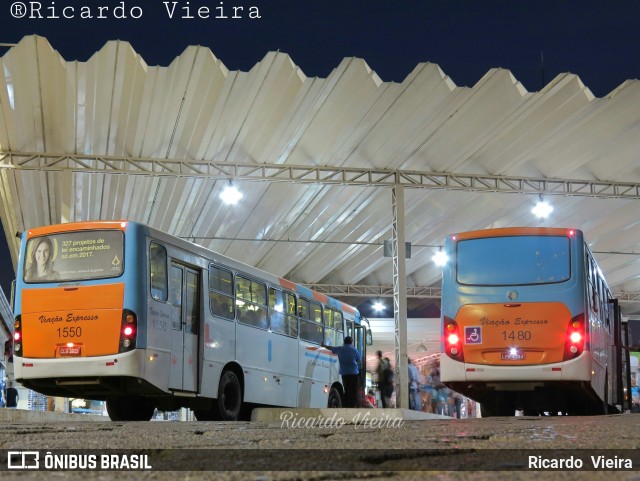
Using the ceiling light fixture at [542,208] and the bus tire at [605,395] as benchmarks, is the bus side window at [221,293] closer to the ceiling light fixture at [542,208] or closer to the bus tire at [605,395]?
the bus tire at [605,395]

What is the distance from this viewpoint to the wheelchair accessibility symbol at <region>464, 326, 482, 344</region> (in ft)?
40.8

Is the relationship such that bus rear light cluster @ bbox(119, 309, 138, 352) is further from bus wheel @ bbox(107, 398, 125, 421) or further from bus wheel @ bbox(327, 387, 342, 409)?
bus wheel @ bbox(327, 387, 342, 409)

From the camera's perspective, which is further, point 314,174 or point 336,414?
point 314,174

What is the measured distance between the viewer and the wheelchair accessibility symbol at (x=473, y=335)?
40.8 feet

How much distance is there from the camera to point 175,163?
2050cm

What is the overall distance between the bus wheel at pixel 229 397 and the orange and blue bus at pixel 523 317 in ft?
10.5

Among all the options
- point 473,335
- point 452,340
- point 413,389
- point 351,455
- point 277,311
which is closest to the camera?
point 351,455

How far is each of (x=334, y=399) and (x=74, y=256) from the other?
24.9 feet

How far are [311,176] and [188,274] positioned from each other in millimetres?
9023

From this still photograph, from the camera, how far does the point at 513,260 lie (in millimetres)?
12719

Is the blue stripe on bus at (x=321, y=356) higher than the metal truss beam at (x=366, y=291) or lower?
lower

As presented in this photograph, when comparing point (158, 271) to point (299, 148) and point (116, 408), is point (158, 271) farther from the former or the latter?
point (299, 148)

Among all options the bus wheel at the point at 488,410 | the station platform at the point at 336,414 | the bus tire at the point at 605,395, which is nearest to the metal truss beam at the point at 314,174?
the bus wheel at the point at 488,410

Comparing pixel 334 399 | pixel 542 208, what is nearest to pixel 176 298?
pixel 334 399
